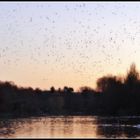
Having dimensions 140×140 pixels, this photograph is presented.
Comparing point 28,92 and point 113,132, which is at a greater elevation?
point 28,92

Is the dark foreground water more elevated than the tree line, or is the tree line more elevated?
the tree line

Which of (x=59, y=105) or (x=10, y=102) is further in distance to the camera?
(x=59, y=105)

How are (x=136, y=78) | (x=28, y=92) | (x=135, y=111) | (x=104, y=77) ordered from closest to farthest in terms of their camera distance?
(x=135, y=111), (x=136, y=78), (x=104, y=77), (x=28, y=92)

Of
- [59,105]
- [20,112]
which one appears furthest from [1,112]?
[59,105]

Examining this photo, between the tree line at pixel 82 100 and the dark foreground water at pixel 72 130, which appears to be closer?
the dark foreground water at pixel 72 130

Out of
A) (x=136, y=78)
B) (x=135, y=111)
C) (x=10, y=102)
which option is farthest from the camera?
(x=10, y=102)

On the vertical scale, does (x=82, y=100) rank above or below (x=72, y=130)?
above

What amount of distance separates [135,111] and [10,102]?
38699mm

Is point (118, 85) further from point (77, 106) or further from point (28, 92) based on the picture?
point (28, 92)

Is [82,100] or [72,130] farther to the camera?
[82,100]

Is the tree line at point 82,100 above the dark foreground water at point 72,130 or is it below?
above

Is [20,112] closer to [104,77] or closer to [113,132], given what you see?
[104,77]

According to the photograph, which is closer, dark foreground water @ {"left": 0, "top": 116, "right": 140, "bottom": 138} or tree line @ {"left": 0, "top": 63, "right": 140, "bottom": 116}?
dark foreground water @ {"left": 0, "top": 116, "right": 140, "bottom": 138}

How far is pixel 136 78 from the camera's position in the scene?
3863 inches
